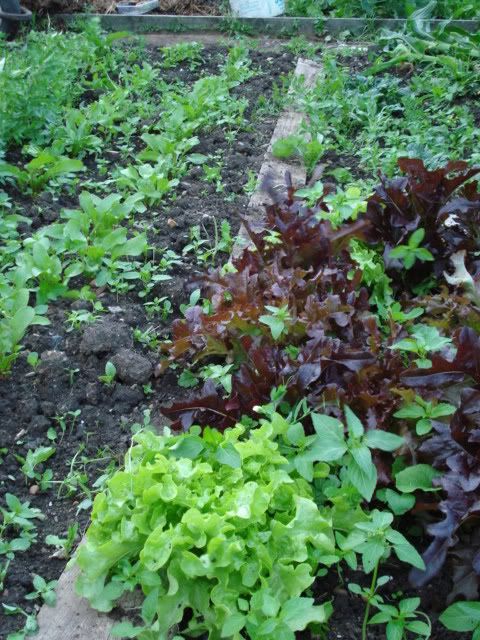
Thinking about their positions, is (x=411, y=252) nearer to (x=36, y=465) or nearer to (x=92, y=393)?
(x=92, y=393)

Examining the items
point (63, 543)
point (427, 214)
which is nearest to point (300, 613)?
point (63, 543)

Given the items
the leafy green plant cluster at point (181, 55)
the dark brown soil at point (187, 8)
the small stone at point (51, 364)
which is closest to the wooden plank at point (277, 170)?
the leafy green plant cluster at point (181, 55)

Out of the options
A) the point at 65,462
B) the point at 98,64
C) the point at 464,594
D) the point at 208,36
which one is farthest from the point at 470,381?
the point at 208,36

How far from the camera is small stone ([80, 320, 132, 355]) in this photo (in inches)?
131

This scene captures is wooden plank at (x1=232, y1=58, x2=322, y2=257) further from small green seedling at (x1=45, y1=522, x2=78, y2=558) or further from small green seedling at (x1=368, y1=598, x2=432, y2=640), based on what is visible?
small green seedling at (x1=368, y1=598, x2=432, y2=640)

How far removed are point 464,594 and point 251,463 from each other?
68 cm

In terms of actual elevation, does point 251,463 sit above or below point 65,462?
above

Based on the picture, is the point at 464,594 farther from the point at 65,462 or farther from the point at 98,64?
the point at 98,64

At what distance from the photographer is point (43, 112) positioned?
4848 mm

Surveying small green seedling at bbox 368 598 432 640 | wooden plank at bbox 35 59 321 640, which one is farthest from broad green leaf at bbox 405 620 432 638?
wooden plank at bbox 35 59 321 640

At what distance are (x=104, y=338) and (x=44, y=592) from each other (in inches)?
47.1

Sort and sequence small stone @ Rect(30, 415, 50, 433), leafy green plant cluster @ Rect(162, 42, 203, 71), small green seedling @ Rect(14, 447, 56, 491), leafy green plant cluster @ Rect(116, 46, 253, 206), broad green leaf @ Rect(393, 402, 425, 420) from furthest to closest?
leafy green plant cluster @ Rect(162, 42, 203, 71) < leafy green plant cluster @ Rect(116, 46, 253, 206) < small stone @ Rect(30, 415, 50, 433) < small green seedling @ Rect(14, 447, 56, 491) < broad green leaf @ Rect(393, 402, 425, 420)

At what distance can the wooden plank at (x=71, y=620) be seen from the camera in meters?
2.29

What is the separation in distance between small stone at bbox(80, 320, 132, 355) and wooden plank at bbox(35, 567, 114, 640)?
112cm
